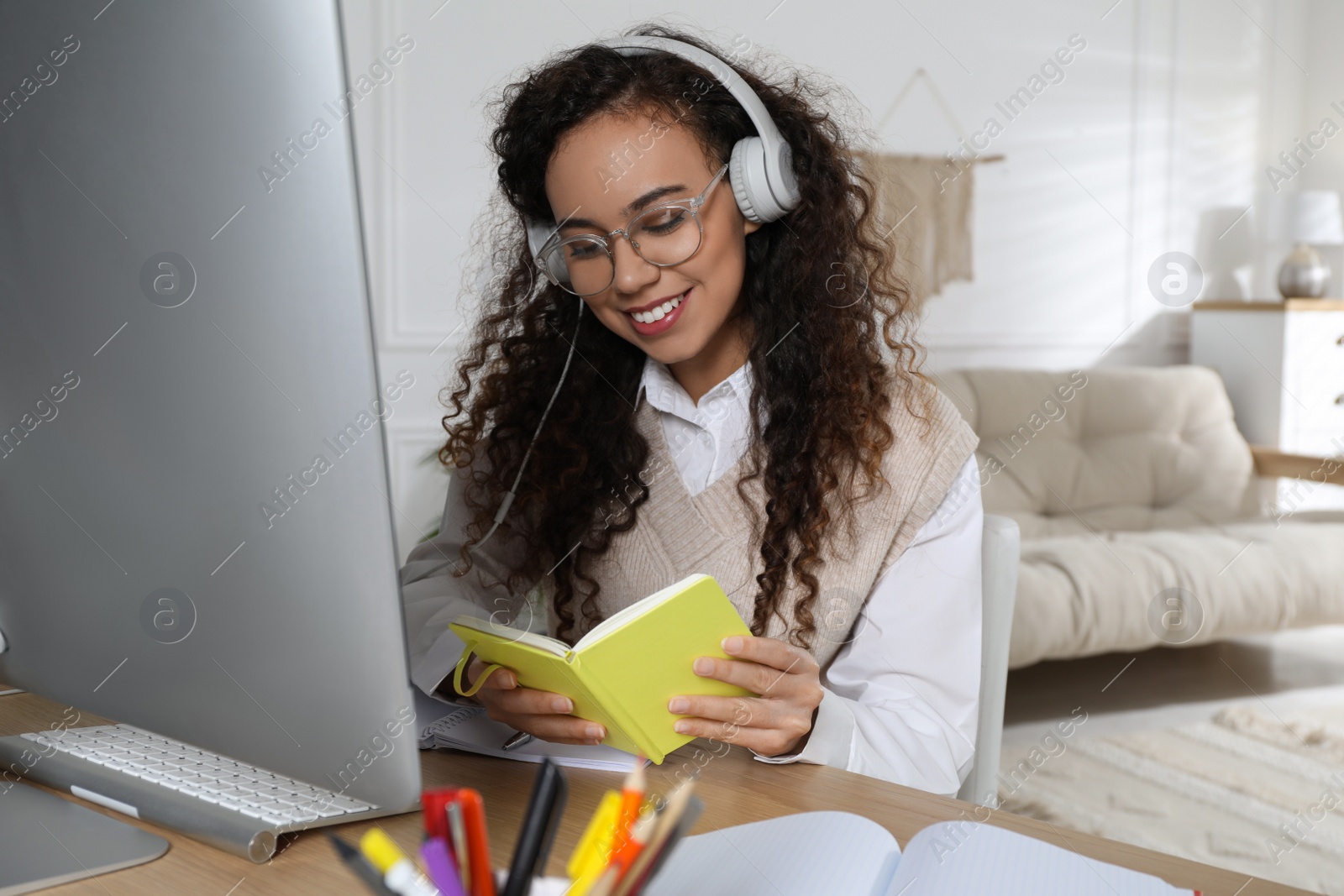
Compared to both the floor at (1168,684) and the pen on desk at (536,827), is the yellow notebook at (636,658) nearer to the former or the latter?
the pen on desk at (536,827)

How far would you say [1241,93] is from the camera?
4430 mm

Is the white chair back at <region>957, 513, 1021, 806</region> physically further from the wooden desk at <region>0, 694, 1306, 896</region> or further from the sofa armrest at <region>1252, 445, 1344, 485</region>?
the sofa armrest at <region>1252, 445, 1344, 485</region>

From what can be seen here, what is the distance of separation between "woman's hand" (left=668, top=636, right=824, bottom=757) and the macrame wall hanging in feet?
9.91

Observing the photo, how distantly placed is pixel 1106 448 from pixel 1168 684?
82 centimetres

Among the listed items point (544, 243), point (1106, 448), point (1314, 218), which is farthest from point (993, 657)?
point (1314, 218)

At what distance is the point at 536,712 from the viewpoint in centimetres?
73

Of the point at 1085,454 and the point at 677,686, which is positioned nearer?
the point at 677,686

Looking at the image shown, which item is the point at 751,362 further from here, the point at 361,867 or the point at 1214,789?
the point at 1214,789

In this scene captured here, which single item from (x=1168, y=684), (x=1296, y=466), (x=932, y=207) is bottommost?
(x=1168, y=684)

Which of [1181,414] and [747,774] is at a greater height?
[747,774]

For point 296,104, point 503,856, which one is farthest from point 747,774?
point 296,104

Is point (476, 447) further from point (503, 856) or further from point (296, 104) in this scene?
point (296, 104)

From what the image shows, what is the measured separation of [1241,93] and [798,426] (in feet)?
14.2

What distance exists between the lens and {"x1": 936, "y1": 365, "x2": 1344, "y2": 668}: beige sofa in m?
2.84
